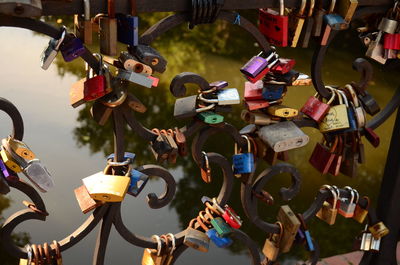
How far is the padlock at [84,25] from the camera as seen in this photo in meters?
1.22

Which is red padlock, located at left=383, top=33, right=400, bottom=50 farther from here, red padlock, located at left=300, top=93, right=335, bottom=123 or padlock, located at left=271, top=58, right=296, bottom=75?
padlock, located at left=271, top=58, right=296, bottom=75

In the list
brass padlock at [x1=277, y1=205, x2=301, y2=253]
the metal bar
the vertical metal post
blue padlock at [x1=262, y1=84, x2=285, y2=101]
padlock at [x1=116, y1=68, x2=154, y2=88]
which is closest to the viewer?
the metal bar

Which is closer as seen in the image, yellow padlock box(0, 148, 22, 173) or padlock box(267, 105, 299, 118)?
yellow padlock box(0, 148, 22, 173)

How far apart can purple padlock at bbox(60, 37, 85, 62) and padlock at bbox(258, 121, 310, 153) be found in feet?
1.96

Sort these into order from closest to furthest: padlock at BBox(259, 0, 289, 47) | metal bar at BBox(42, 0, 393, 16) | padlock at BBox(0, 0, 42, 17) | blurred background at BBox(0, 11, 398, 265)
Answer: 1. padlock at BBox(0, 0, 42, 17)
2. metal bar at BBox(42, 0, 393, 16)
3. padlock at BBox(259, 0, 289, 47)
4. blurred background at BBox(0, 11, 398, 265)

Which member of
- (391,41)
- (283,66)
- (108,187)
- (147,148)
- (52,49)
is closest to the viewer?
(52,49)

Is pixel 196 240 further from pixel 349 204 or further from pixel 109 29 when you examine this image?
pixel 109 29

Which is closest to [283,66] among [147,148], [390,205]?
[390,205]

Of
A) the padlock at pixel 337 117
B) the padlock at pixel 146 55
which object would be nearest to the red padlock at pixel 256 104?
the padlock at pixel 337 117

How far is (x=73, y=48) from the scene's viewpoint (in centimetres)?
128

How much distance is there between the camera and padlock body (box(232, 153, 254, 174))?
66.8 inches

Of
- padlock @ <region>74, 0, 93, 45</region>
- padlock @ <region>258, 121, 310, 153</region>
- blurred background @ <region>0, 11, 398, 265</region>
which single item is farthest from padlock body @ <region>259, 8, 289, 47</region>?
blurred background @ <region>0, 11, 398, 265</region>

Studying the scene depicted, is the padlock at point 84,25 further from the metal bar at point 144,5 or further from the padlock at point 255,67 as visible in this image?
the padlock at point 255,67

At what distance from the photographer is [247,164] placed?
5.58 feet
